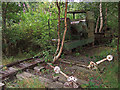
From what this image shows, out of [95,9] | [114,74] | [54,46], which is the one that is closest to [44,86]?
[114,74]

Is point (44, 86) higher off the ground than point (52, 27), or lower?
lower

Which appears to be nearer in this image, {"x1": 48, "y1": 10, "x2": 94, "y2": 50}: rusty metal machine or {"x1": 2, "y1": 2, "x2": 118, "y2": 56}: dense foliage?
{"x1": 2, "y1": 2, "x2": 118, "y2": 56}: dense foliage

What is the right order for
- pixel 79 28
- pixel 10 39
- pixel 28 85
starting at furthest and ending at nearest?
pixel 79 28 → pixel 10 39 → pixel 28 85

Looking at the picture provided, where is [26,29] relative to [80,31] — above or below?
above

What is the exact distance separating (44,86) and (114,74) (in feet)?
5.72

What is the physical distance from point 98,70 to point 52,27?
116 inches

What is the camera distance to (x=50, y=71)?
144 inches

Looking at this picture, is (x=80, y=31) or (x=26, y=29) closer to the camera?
(x=26, y=29)

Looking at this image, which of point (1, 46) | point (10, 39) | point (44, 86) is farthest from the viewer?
point (10, 39)

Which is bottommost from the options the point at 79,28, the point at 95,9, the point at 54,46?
the point at 54,46

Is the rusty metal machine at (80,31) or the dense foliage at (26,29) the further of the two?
the rusty metal machine at (80,31)

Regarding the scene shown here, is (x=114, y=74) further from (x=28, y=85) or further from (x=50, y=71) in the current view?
(x=28, y=85)

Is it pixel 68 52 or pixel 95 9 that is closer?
pixel 68 52

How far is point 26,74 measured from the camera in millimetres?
3393
